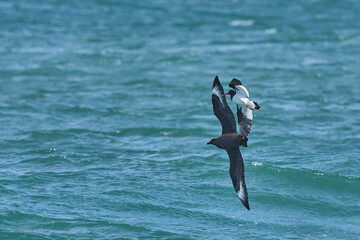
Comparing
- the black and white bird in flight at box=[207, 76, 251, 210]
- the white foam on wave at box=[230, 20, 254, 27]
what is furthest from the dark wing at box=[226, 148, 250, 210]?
the white foam on wave at box=[230, 20, 254, 27]

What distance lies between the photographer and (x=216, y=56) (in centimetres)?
3450

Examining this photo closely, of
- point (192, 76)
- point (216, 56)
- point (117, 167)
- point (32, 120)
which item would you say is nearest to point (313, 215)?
point (117, 167)

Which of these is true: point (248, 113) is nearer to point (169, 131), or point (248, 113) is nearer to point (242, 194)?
point (242, 194)

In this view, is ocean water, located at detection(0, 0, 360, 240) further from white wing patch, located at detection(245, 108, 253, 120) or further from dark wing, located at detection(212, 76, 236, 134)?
white wing patch, located at detection(245, 108, 253, 120)

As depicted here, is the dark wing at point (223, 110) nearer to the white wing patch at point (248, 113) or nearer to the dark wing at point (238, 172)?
the dark wing at point (238, 172)

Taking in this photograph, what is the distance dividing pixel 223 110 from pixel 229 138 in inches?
22.8

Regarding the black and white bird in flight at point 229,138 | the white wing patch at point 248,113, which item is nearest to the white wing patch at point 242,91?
the white wing patch at point 248,113

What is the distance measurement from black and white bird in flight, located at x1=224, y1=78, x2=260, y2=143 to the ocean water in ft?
10.3

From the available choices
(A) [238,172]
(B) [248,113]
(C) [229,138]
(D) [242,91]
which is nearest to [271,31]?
(A) [238,172]

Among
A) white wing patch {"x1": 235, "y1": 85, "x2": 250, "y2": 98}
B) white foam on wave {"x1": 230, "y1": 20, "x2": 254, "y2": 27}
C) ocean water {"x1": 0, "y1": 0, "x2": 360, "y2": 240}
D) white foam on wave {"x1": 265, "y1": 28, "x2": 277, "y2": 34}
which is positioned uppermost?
white foam on wave {"x1": 230, "y1": 20, "x2": 254, "y2": 27}

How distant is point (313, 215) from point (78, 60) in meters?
20.6

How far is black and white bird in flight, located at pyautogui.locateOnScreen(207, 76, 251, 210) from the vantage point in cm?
1184

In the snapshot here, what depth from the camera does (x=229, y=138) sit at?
11828mm

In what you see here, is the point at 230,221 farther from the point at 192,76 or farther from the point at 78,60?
the point at 78,60
